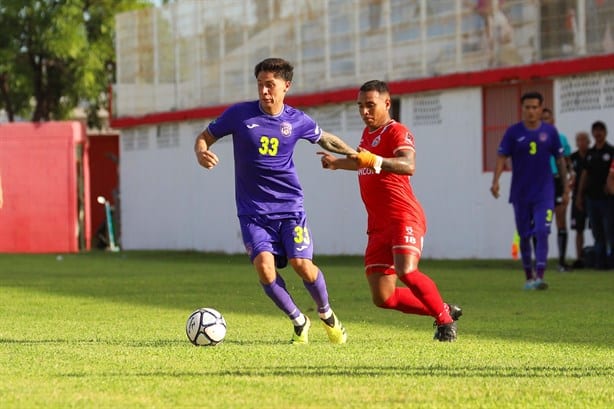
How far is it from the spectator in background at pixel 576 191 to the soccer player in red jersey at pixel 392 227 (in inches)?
478

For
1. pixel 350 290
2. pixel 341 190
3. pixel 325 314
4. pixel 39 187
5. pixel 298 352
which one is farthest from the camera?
pixel 39 187

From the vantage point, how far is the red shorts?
11180 mm

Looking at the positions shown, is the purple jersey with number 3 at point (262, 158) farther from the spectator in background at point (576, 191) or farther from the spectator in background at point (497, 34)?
the spectator in background at point (497, 34)

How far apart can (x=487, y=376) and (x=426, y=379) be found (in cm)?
39

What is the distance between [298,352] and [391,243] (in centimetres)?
153

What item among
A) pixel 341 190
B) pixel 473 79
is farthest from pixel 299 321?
pixel 341 190

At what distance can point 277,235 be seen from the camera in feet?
37.1

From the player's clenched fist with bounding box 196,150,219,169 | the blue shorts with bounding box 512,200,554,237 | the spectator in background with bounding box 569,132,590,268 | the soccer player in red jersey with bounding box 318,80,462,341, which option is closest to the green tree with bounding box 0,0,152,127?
the spectator in background with bounding box 569,132,590,268

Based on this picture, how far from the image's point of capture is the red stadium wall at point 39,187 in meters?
38.7

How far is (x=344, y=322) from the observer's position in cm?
1354

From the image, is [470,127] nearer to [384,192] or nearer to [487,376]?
[384,192]

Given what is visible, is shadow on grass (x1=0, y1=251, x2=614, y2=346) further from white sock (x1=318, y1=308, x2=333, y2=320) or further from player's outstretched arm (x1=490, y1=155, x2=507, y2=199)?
white sock (x1=318, y1=308, x2=333, y2=320)

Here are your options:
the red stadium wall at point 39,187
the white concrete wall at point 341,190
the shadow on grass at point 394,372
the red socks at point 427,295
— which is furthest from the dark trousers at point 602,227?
the red stadium wall at point 39,187

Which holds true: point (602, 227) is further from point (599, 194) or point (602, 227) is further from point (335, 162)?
point (335, 162)
